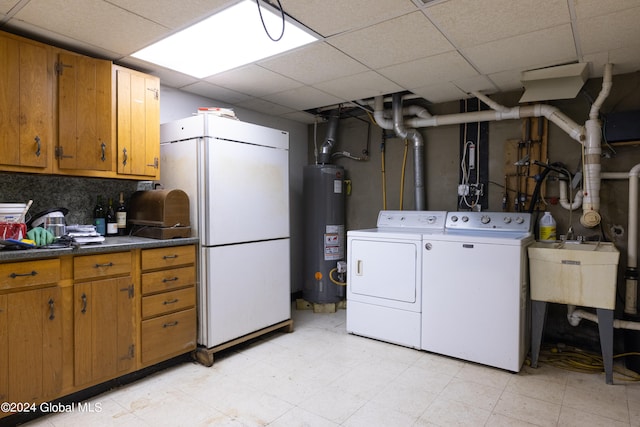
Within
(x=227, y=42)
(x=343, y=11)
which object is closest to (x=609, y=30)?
(x=343, y=11)

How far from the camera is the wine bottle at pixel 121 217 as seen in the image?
116 inches

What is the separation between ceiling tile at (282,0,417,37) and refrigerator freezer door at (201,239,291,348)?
1801 millimetres

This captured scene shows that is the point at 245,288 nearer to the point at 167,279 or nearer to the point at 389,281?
the point at 167,279

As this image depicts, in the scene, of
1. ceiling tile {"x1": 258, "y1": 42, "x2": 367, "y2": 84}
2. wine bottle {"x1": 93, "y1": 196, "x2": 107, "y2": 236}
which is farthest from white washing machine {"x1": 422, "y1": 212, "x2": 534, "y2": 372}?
wine bottle {"x1": 93, "y1": 196, "x2": 107, "y2": 236}

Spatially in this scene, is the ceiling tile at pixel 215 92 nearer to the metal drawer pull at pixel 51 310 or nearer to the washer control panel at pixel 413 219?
the washer control panel at pixel 413 219

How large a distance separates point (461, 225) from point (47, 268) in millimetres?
3172

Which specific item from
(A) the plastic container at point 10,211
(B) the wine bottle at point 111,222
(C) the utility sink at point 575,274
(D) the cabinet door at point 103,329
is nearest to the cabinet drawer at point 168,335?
(D) the cabinet door at point 103,329

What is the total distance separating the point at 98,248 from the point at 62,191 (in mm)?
763

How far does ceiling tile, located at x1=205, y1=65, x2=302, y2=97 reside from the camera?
3.03 m

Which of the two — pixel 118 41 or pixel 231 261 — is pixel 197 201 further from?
pixel 118 41

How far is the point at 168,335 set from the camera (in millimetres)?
2734

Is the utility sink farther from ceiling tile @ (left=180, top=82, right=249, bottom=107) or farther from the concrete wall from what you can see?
ceiling tile @ (left=180, top=82, right=249, bottom=107)

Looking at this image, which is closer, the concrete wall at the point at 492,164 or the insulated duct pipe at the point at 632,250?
the insulated duct pipe at the point at 632,250

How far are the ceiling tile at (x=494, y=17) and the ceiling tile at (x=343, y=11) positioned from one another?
20 centimetres
